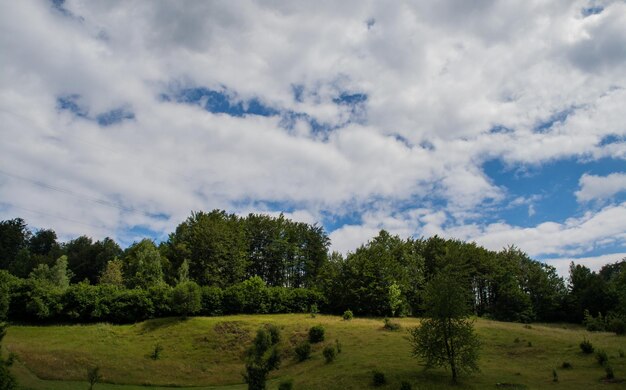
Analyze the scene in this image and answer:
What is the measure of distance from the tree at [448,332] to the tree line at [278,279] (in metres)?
9.68

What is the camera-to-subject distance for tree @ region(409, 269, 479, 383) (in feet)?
119

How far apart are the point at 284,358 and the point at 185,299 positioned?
22534 millimetres

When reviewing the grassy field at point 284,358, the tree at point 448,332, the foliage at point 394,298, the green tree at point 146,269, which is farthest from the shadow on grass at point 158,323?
the tree at point 448,332

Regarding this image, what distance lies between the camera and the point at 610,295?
81.1 meters

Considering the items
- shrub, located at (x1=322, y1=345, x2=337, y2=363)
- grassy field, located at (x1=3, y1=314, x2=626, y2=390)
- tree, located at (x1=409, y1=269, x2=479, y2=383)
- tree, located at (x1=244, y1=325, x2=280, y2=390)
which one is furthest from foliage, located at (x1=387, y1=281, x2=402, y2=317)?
tree, located at (x1=244, y1=325, x2=280, y2=390)

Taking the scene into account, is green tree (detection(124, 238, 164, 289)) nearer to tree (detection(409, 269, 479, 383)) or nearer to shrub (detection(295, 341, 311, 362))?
shrub (detection(295, 341, 311, 362))

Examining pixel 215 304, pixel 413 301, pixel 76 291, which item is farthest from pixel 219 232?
pixel 413 301

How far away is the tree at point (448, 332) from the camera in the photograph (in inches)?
1428

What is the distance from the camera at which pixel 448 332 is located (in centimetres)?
3697

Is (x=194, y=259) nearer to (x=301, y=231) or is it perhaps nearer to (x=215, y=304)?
(x=215, y=304)

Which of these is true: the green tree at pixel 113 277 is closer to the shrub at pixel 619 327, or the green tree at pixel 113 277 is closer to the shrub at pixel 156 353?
the shrub at pixel 156 353

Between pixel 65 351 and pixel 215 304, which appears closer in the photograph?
pixel 65 351

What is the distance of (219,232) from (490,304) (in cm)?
6754

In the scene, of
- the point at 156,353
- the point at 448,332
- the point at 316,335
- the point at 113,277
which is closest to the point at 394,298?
the point at 316,335
